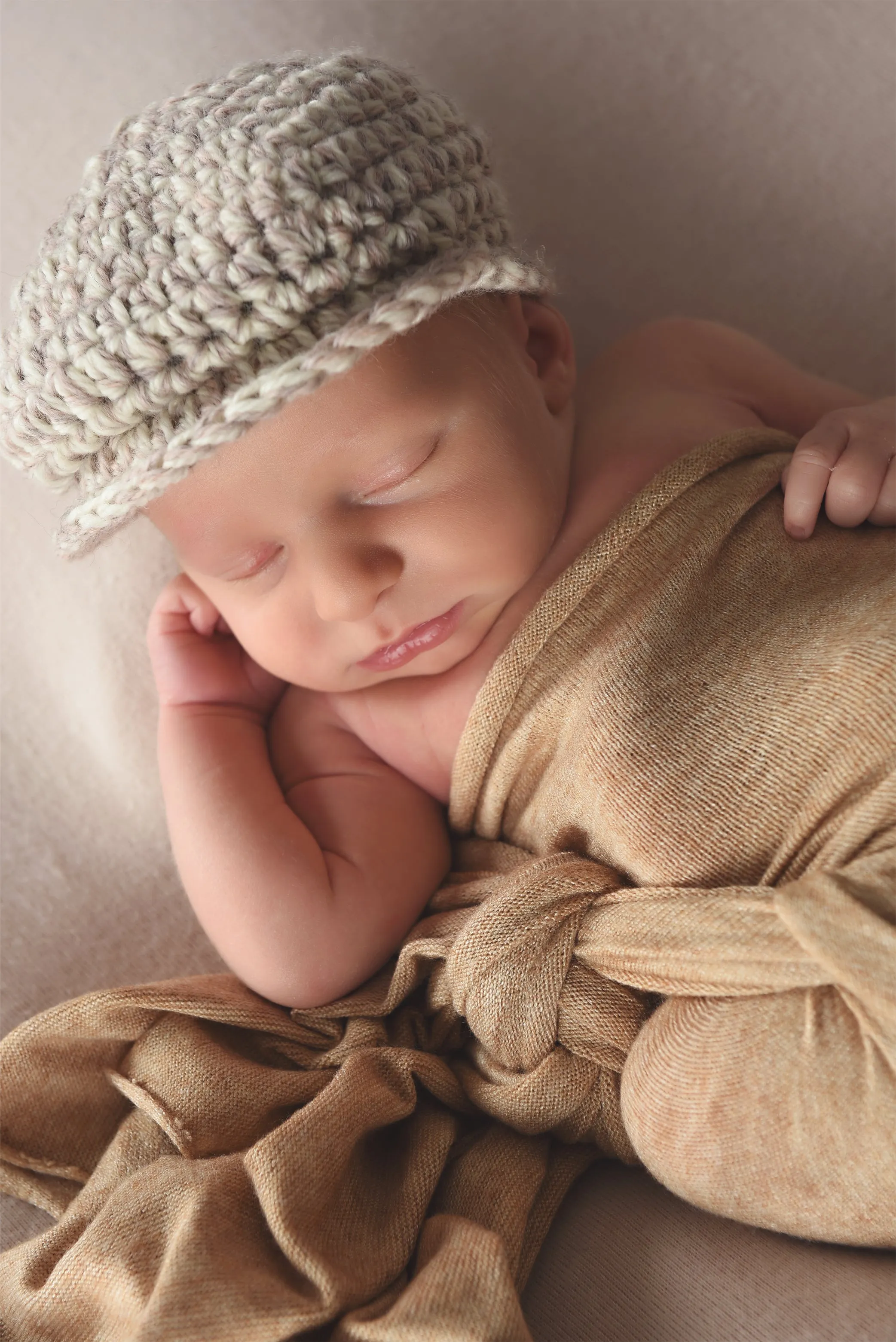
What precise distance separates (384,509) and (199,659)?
369 millimetres

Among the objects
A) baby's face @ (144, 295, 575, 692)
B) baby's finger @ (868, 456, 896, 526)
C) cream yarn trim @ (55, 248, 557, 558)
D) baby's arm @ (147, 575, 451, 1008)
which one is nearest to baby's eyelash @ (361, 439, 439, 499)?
baby's face @ (144, 295, 575, 692)

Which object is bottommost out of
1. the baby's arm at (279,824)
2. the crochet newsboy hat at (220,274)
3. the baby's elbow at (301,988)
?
the baby's elbow at (301,988)

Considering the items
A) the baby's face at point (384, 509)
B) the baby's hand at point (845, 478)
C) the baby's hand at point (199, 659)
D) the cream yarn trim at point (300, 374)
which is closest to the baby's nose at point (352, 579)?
the baby's face at point (384, 509)

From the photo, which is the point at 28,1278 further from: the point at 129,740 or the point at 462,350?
the point at 462,350

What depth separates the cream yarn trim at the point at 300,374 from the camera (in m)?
0.83

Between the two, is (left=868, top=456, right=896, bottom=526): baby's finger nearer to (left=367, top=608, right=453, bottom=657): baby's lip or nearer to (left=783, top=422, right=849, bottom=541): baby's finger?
(left=783, top=422, right=849, bottom=541): baby's finger

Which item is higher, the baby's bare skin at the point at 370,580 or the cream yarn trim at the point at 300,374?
the cream yarn trim at the point at 300,374

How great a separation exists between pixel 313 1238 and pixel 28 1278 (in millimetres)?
226

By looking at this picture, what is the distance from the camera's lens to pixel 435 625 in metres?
1.09

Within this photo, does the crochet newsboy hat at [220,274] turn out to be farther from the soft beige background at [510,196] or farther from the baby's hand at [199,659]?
the soft beige background at [510,196]

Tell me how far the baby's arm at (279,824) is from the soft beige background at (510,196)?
0.41ft

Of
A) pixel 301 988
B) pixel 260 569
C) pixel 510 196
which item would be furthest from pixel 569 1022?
pixel 510 196

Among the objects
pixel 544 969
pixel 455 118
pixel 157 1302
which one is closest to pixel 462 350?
pixel 455 118

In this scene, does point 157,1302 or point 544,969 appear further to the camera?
point 544,969
